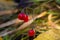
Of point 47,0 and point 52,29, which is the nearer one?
point 52,29

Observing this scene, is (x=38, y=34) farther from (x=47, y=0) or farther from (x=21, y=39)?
(x=47, y=0)

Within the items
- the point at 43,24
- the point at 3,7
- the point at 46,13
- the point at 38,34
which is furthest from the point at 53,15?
the point at 3,7

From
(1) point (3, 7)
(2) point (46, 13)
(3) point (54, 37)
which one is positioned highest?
(1) point (3, 7)

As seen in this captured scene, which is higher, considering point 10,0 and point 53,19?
point 10,0

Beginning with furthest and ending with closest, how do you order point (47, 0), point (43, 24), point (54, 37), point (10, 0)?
1. point (10, 0)
2. point (47, 0)
3. point (43, 24)
4. point (54, 37)

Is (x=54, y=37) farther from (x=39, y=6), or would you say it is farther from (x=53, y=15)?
(x=39, y=6)

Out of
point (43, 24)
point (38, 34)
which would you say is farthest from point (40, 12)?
point (38, 34)

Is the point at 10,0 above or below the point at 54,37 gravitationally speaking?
above

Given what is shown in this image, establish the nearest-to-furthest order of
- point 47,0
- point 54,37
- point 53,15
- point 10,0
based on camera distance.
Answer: point 54,37 < point 53,15 < point 47,0 < point 10,0

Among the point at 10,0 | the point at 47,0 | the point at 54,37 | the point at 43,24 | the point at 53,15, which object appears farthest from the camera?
the point at 10,0
